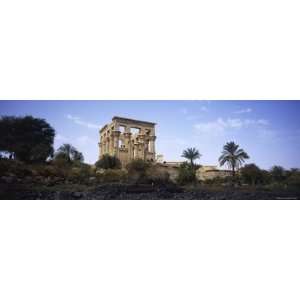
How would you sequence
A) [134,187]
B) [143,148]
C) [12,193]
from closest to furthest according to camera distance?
[12,193] → [134,187] → [143,148]

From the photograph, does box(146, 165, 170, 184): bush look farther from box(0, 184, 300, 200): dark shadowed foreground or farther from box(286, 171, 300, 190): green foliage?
box(286, 171, 300, 190): green foliage

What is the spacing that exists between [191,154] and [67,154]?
17.6 ft

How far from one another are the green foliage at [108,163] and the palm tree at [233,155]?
183 inches

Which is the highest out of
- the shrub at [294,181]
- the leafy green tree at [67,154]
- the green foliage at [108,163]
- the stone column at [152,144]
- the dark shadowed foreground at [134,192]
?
the stone column at [152,144]

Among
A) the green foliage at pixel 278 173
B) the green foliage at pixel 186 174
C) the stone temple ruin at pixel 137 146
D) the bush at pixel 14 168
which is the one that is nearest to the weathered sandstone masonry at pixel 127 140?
the stone temple ruin at pixel 137 146

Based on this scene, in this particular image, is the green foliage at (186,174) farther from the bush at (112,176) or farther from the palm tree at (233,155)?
the bush at (112,176)

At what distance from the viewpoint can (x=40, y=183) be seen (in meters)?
12.3

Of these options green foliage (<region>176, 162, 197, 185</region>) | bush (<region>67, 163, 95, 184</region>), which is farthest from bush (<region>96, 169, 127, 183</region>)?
green foliage (<region>176, 162, 197, 185</region>)

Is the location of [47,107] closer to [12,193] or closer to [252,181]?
[12,193]

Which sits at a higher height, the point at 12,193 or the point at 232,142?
the point at 232,142

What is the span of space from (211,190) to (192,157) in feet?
5.46

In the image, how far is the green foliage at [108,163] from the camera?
13.2m
